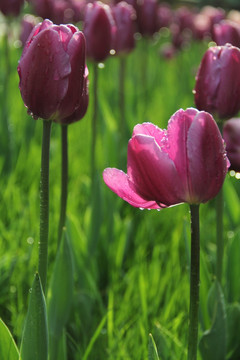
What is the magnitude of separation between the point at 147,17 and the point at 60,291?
1.80 m

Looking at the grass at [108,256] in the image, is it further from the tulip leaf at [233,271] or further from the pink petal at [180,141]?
the pink petal at [180,141]

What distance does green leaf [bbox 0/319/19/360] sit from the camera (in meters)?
0.78

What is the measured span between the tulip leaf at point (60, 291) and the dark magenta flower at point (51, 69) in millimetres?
250

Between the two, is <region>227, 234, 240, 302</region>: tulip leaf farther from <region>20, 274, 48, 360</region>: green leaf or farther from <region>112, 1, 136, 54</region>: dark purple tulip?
<region>112, 1, 136, 54</region>: dark purple tulip

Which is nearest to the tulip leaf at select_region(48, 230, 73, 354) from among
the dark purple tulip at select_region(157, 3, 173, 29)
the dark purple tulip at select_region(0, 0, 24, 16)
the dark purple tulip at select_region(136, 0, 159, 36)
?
the dark purple tulip at select_region(0, 0, 24, 16)

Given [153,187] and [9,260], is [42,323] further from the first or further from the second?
[9,260]

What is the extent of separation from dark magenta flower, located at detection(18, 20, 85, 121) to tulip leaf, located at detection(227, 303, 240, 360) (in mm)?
569

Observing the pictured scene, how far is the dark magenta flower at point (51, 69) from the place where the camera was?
733 mm

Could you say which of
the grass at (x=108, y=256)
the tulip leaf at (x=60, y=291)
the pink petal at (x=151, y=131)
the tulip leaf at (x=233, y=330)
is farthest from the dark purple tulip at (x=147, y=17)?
the pink petal at (x=151, y=131)

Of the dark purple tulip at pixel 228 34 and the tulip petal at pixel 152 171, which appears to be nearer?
the tulip petal at pixel 152 171

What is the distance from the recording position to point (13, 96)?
2818 millimetres

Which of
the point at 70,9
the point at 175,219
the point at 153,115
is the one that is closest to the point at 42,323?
the point at 175,219

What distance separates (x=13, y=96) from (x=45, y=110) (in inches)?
83.8

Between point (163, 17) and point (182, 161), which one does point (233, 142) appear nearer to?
point (182, 161)
